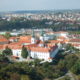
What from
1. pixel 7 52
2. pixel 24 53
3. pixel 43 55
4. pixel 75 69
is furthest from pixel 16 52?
pixel 75 69

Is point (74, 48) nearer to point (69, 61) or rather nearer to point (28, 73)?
point (69, 61)

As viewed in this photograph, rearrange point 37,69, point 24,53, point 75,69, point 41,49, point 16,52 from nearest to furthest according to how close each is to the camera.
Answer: point 37,69 → point 75,69 → point 24,53 → point 41,49 → point 16,52

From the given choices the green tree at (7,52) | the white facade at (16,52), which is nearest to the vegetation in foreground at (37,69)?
the green tree at (7,52)

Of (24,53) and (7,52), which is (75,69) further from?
(7,52)

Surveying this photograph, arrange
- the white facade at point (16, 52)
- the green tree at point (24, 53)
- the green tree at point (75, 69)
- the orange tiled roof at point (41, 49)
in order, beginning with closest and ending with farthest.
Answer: the green tree at point (75, 69) < the green tree at point (24, 53) < the orange tiled roof at point (41, 49) < the white facade at point (16, 52)

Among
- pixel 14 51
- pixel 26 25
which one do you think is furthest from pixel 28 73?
pixel 26 25

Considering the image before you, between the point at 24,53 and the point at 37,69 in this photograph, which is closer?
the point at 37,69

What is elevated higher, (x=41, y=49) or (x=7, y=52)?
(x=41, y=49)

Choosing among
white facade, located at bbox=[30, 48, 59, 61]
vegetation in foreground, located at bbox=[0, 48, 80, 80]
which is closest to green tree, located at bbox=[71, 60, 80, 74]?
vegetation in foreground, located at bbox=[0, 48, 80, 80]

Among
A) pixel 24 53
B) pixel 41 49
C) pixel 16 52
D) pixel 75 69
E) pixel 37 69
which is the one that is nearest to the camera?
pixel 37 69

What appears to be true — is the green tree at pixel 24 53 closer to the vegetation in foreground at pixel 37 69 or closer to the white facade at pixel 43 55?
the white facade at pixel 43 55

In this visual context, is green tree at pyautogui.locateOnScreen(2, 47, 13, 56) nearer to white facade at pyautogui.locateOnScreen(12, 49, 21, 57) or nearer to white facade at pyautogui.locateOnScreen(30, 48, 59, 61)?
white facade at pyautogui.locateOnScreen(12, 49, 21, 57)
